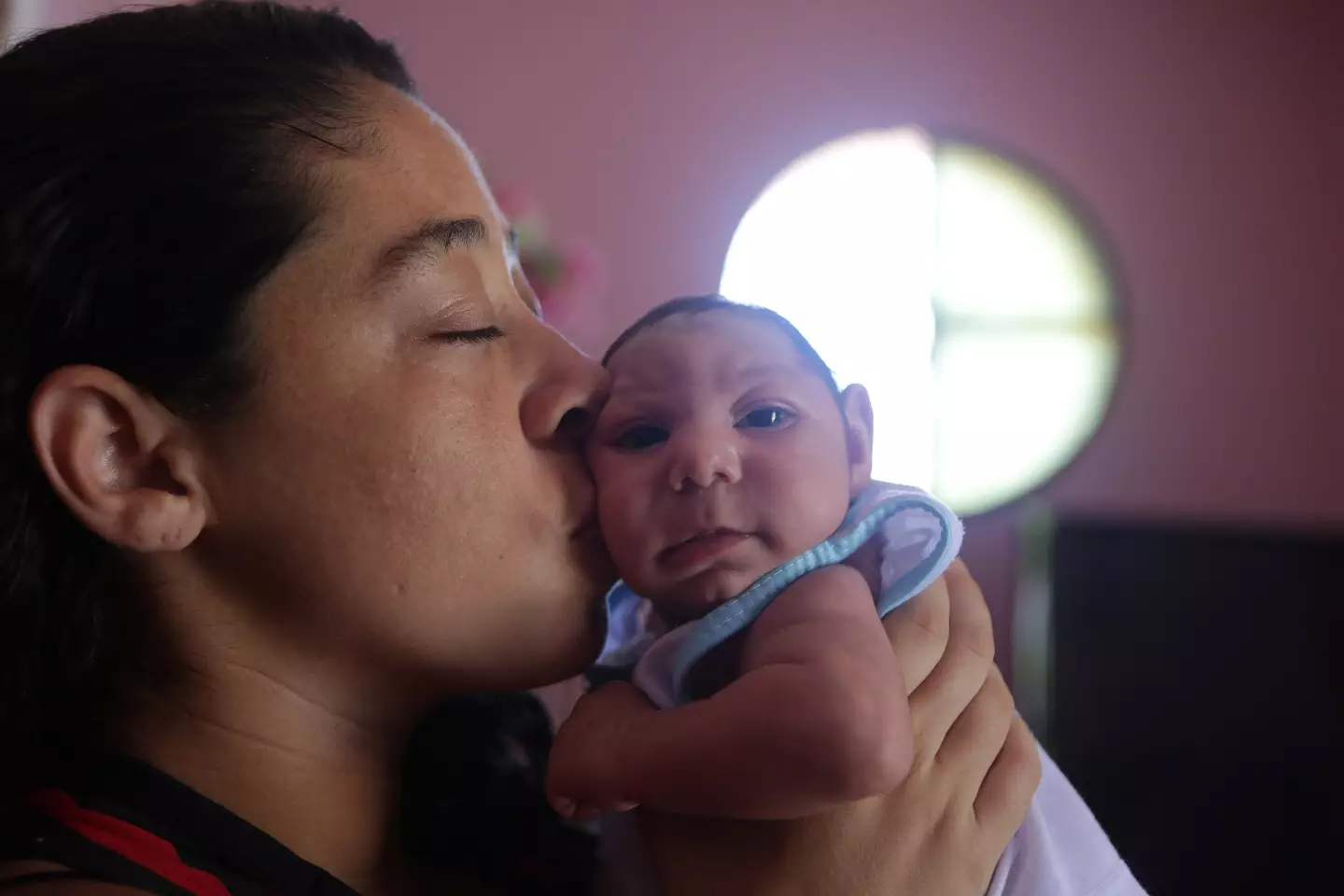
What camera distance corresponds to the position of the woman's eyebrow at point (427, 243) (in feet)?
2.50

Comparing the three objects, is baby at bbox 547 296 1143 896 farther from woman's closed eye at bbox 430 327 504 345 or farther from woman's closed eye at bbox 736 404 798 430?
woman's closed eye at bbox 430 327 504 345

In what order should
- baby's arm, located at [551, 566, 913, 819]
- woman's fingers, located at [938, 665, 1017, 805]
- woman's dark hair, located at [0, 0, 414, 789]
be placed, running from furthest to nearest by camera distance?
woman's fingers, located at [938, 665, 1017, 805]
woman's dark hair, located at [0, 0, 414, 789]
baby's arm, located at [551, 566, 913, 819]

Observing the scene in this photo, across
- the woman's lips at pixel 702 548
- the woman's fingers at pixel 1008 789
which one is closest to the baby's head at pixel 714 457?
the woman's lips at pixel 702 548

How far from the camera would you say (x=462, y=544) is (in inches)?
29.8

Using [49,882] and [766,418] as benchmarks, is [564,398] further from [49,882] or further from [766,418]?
[49,882]

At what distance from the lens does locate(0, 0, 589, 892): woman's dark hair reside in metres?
0.72

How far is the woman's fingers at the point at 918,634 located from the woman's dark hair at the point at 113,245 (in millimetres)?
562

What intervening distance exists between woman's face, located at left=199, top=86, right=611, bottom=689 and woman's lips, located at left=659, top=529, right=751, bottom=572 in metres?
0.08

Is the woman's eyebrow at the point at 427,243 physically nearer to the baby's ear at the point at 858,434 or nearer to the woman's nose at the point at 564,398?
the woman's nose at the point at 564,398

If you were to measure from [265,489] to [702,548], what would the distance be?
1.10 ft

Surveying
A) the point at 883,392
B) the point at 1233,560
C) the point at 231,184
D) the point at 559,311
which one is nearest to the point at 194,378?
the point at 231,184

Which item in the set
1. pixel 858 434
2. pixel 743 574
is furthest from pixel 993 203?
pixel 743 574

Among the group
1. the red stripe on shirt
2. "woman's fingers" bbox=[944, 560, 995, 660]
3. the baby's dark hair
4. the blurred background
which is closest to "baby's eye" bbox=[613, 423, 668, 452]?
the baby's dark hair

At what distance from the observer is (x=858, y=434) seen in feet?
3.07
